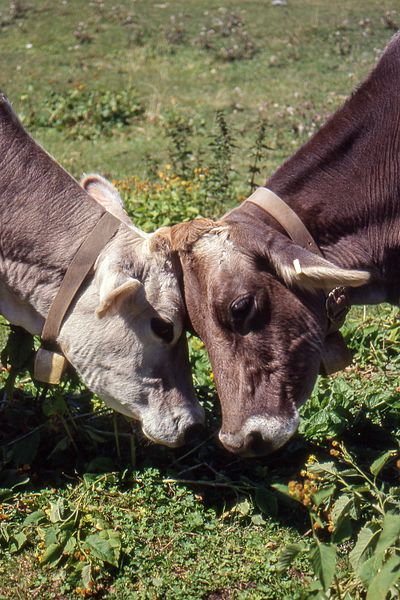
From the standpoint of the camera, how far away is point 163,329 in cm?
523

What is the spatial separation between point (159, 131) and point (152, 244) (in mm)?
7482

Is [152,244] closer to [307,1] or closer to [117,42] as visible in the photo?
[117,42]

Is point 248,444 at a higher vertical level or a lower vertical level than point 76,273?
lower

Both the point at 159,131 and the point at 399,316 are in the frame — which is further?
the point at 159,131

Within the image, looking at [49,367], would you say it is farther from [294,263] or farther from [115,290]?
[294,263]

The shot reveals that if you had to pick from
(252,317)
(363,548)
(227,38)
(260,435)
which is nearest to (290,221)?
(252,317)

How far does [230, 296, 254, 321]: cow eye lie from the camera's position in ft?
16.4

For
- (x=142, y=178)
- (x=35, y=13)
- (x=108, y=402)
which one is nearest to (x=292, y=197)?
(x=108, y=402)

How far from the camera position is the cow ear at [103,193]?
19.1 ft

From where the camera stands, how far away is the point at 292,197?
5418 millimetres

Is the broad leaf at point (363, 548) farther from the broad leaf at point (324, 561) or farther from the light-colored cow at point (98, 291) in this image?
the light-colored cow at point (98, 291)

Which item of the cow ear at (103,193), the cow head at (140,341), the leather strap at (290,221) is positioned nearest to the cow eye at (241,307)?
the cow head at (140,341)

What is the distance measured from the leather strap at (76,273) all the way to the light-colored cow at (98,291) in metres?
0.04

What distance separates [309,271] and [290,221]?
0.44 meters
